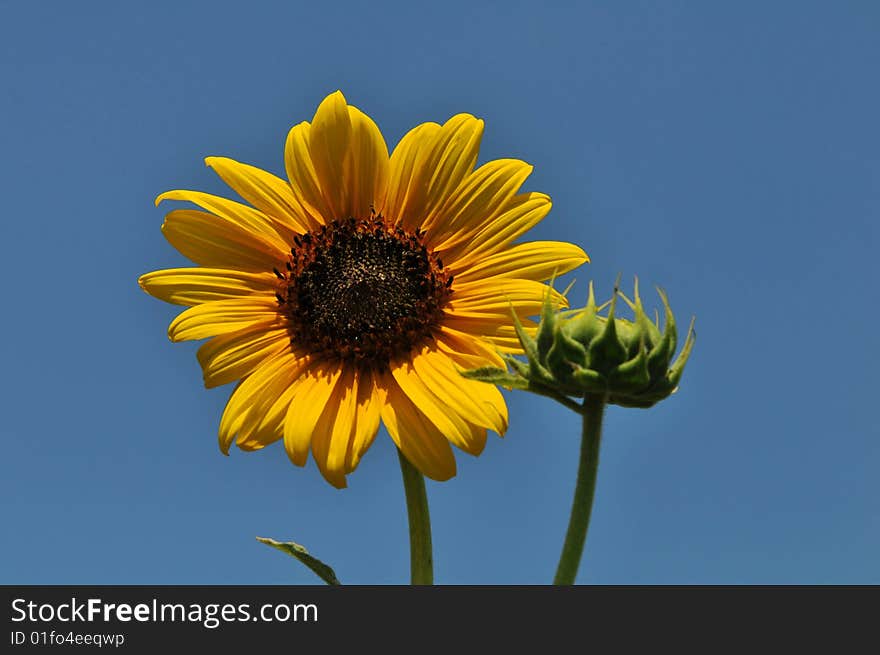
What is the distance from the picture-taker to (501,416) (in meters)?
4.74

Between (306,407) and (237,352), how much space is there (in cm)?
50

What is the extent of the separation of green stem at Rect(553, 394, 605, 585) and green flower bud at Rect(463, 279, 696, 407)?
7 centimetres

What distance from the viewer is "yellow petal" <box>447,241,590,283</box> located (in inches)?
208

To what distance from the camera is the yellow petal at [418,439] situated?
4.71 metres

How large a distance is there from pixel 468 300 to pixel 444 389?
1.84 feet

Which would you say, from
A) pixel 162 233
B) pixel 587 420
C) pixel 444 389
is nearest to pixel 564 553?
pixel 587 420

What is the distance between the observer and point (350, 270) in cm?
566

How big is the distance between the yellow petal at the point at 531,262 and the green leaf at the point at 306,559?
154cm

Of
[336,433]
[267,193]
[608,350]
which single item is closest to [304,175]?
[267,193]

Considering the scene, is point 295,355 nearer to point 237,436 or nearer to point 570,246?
point 237,436

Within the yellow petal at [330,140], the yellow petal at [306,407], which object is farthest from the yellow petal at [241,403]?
the yellow petal at [330,140]

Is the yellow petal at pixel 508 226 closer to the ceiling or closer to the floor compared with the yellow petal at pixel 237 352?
closer to the ceiling

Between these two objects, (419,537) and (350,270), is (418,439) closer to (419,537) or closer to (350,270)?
→ (419,537)

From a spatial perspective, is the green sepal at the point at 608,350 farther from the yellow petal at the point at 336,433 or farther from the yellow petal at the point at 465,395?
the yellow petal at the point at 336,433
